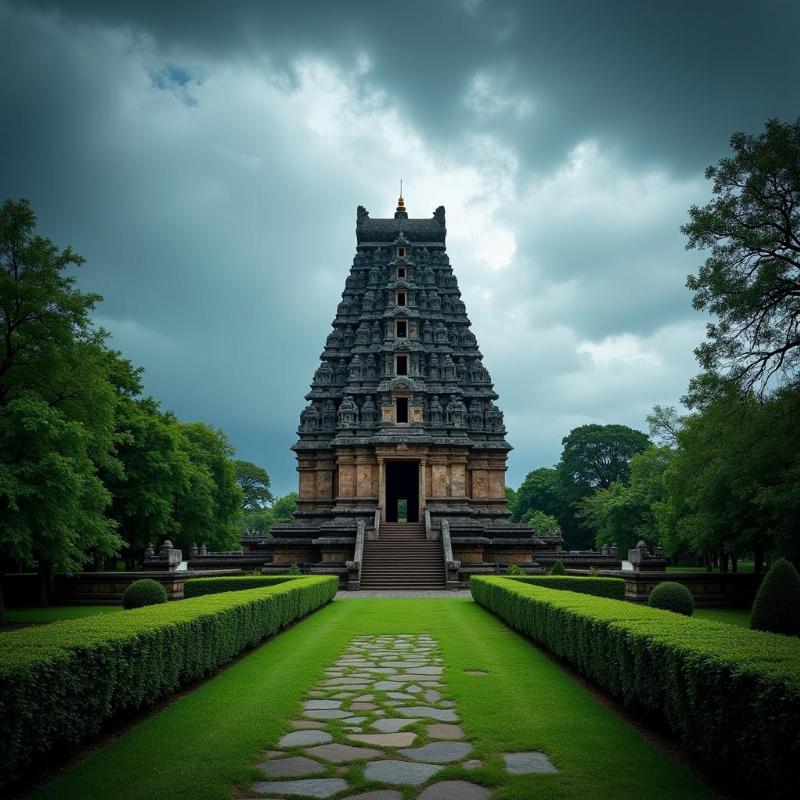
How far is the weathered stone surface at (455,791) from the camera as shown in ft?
18.6

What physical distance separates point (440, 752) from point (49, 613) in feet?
64.5

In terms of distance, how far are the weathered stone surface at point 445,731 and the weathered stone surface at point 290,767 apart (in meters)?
1.48

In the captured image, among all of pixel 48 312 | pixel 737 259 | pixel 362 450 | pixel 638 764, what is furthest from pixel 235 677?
pixel 362 450

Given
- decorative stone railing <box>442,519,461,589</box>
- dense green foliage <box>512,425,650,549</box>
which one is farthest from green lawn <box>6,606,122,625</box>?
dense green foliage <box>512,425,650,549</box>

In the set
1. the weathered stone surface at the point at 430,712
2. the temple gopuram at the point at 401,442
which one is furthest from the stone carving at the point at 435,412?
the weathered stone surface at the point at 430,712

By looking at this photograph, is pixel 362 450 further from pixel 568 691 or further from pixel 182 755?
pixel 182 755

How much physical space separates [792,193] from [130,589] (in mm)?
21615

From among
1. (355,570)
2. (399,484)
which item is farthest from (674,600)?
(399,484)

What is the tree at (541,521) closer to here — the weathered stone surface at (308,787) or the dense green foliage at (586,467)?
the dense green foliage at (586,467)

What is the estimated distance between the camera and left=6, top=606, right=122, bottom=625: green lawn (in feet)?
66.8

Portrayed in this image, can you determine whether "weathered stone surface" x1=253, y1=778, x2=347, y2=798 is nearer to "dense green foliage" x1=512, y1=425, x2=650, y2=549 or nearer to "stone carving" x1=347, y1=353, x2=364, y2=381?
Answer: "stone carving" x1=347, y1=353, x2=364, y2=381

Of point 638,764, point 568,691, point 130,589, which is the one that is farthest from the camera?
point 130,589

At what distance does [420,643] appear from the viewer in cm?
1397

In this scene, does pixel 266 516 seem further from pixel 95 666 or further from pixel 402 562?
pixel 95 666
